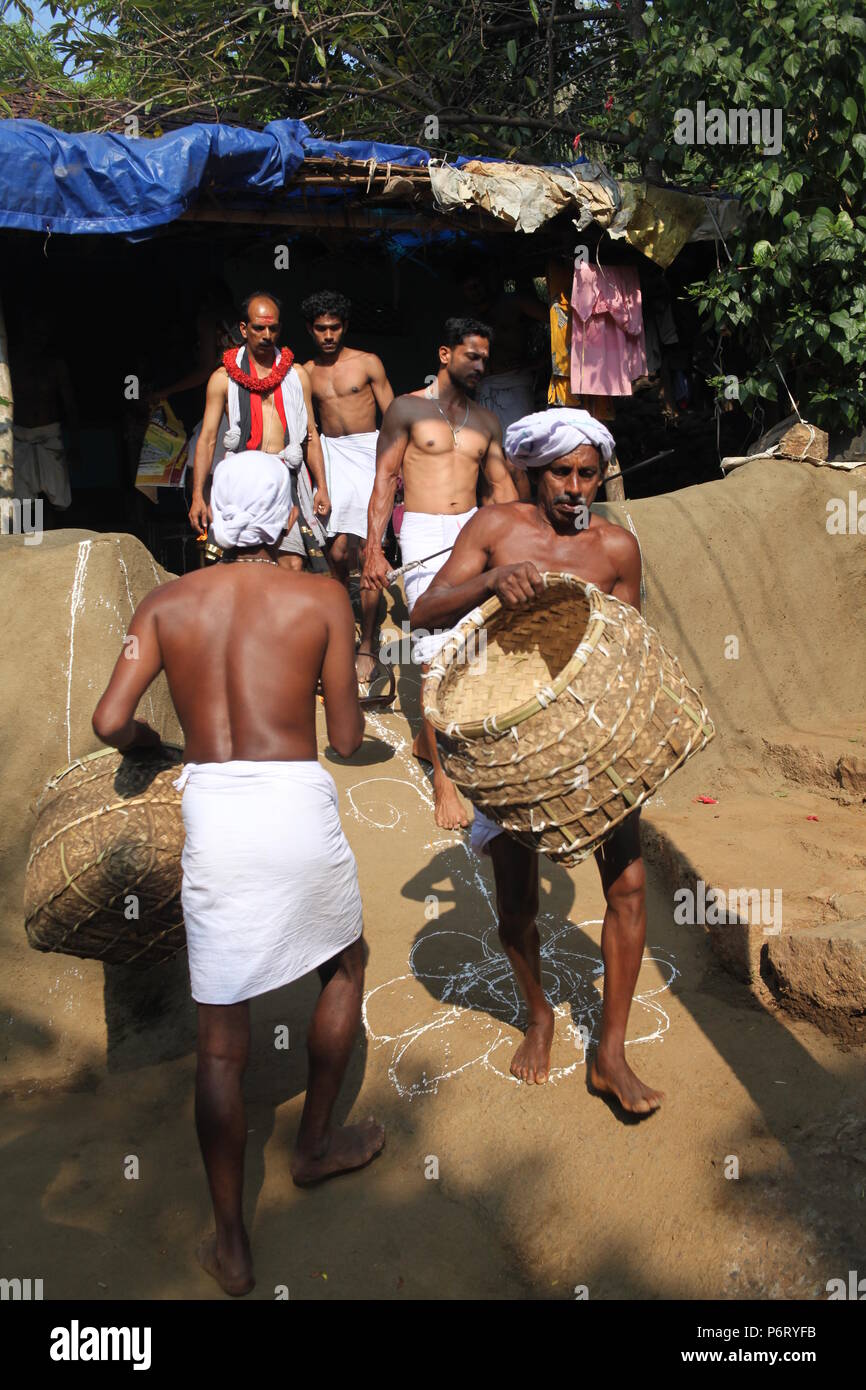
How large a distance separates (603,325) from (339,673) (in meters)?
5.74

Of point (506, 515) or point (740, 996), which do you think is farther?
point (740, 996)

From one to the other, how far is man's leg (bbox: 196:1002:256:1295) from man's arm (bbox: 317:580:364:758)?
0.74 metres

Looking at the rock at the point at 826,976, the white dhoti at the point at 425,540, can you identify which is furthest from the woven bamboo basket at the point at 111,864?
the white dhoti at the point at 425,540

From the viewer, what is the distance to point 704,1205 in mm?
2805

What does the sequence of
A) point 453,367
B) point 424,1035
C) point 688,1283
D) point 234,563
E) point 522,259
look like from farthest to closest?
1. point 522,259
2. point 453,367
3. point 424,1035
4. point 234,563
5. point 688,1283

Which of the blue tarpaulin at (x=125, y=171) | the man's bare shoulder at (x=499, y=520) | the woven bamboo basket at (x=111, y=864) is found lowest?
the woven bamboo basket at (x=111, y=864)

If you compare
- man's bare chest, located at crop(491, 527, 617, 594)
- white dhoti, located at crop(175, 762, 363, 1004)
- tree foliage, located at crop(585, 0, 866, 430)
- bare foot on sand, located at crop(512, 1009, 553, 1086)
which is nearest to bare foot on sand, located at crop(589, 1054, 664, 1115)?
bare foot on sand, located at crop(512, 1009, 553, 1086)

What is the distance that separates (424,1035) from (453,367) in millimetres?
3097

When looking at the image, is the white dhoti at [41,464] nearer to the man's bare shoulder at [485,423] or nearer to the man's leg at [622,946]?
the man's bare shoulder at [485,423]

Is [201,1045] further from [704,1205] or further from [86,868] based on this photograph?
[704,1205]

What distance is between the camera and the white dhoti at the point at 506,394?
8086 mm

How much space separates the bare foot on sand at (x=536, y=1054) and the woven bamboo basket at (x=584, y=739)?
899 millimetres

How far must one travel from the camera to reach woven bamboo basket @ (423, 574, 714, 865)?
2545mm

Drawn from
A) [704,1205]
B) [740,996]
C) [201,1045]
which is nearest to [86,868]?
[201,1045]
